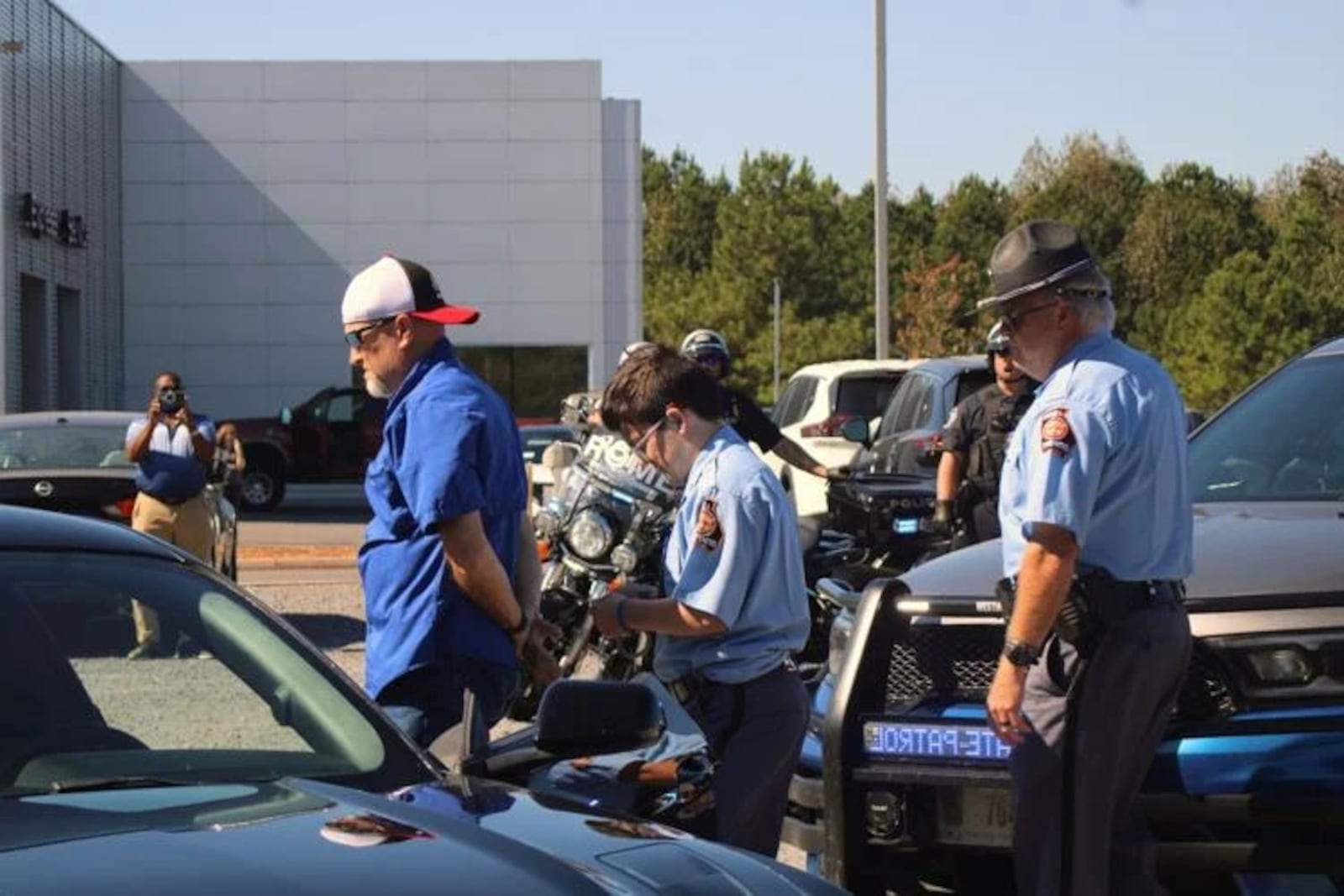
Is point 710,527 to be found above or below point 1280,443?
below

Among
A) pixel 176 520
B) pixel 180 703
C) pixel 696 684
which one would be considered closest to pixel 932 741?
pixel 696 684

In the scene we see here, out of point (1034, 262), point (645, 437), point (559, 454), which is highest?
point (1034, 262)

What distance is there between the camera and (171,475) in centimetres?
1423

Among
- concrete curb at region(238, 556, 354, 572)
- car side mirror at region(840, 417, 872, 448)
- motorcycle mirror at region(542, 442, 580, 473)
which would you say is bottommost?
concrete curb at region(238, 556, 354, 572)

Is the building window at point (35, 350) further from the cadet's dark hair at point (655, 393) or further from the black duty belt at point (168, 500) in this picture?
the cadet's dark hair at point (655, 393)

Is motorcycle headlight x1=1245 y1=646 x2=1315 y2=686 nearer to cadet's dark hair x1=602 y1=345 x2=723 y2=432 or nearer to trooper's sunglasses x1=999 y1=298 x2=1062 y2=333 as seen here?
trooper's sunglasses x1=999 y1=298 x2=1062 y2=333

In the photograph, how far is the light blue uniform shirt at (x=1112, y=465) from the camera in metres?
5.07

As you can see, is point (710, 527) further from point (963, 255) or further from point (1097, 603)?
point (963, 255)

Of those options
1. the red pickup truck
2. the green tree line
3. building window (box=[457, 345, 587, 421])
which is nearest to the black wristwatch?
the red pickup truck

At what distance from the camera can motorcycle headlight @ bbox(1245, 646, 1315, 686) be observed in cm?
544

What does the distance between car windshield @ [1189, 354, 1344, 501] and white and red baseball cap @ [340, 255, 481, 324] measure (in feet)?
8.05

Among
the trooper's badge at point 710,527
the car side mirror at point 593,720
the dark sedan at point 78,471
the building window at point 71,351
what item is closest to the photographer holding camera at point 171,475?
the dark sedan at point 78,471

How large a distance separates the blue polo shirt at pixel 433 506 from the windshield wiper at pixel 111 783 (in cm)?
160

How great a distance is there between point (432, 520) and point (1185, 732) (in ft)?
5.95
